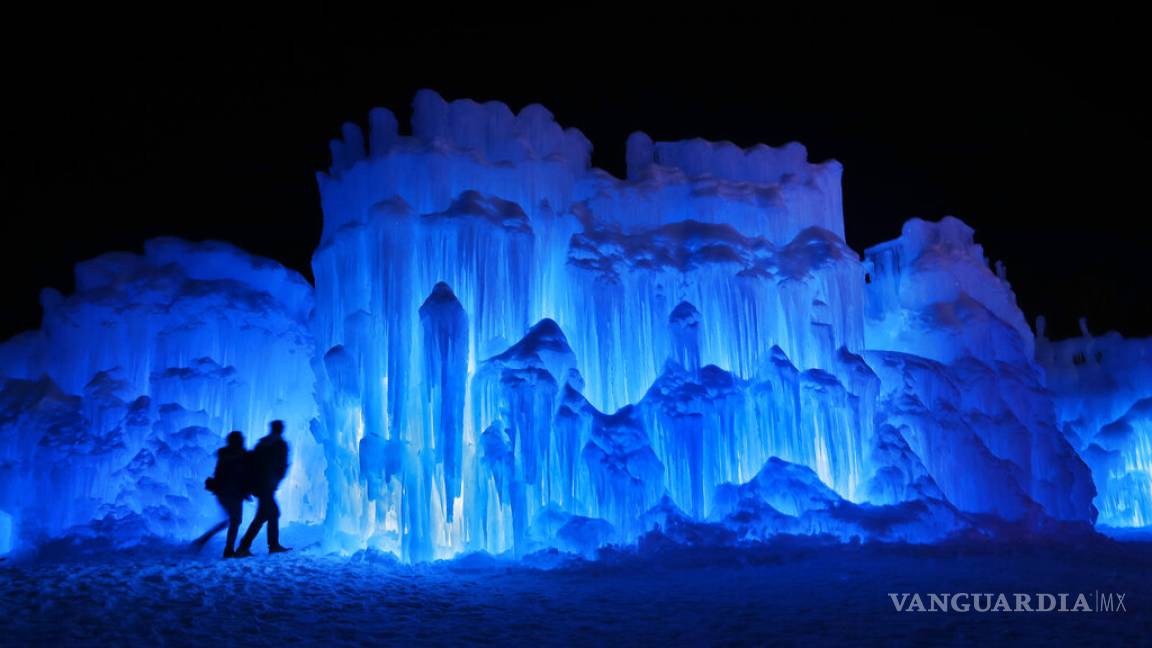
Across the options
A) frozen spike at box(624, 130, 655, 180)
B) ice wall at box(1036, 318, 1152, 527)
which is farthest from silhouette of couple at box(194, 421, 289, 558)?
ice wall at box(1036, 318, 1152, 527)

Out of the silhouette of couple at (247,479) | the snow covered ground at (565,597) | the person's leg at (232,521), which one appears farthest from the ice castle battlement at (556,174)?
the snow covered ground at (565,597)

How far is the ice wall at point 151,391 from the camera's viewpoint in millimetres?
15844

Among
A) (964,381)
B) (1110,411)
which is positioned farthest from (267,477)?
(1110,411)

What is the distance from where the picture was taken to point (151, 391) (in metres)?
17.2

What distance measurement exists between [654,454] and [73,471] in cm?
1104

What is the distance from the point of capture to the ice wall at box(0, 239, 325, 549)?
52.0 feet

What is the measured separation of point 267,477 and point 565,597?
197 inches

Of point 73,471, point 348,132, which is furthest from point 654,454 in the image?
point 73,471

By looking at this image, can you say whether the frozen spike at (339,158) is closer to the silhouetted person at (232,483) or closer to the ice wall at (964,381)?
the silhouetted person at (232,483)

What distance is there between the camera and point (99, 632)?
7.28m

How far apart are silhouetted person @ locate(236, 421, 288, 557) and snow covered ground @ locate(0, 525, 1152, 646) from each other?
1.73 feet

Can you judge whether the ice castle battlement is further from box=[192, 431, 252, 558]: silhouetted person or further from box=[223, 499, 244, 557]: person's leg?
box=[223, 499, 244, 557]: person's leg

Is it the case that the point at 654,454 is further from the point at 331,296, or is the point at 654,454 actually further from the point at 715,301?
the point at 331,296

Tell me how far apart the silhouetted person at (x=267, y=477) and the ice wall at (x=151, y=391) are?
4358 mm
